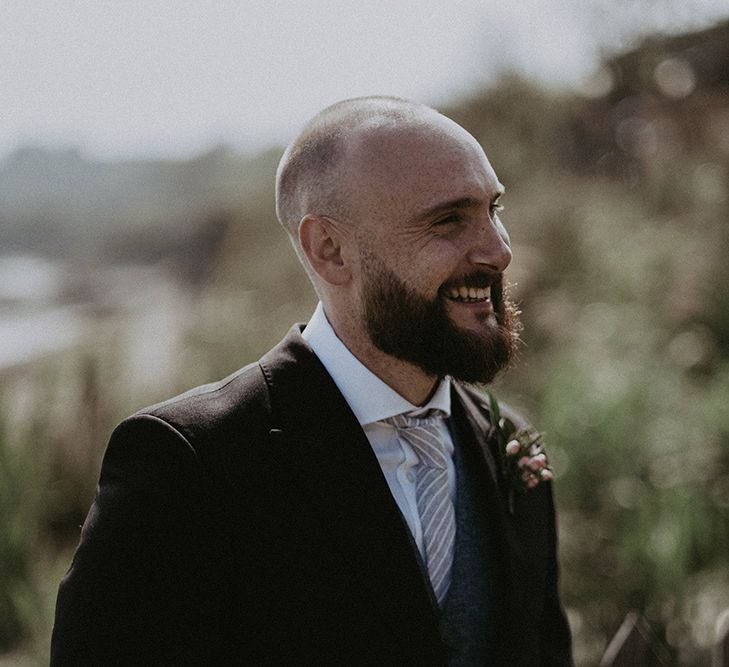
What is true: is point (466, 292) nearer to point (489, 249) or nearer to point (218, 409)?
point (489, 249)

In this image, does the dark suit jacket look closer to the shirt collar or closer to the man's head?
the shirt collar

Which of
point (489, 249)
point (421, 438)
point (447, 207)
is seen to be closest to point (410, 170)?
point (447, 207)

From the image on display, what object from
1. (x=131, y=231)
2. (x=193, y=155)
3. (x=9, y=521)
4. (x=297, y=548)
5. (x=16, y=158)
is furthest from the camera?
(x=16, y=158)

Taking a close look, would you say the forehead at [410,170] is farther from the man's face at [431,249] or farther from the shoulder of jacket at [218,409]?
the shoulder of jacket at [218,409]

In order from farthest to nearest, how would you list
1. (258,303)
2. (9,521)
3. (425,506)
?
(258,303), (9,521), (425,506)

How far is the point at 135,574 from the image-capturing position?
5.20 ft

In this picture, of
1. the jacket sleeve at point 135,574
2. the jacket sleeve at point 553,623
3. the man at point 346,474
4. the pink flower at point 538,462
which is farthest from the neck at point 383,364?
the jacket sleeve at point 553,623

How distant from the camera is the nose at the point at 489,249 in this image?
1.80m

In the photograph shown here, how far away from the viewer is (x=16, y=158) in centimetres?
4603

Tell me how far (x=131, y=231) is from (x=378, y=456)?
108 ft

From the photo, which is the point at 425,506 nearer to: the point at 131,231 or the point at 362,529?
the point at 362,529

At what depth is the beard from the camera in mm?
1804

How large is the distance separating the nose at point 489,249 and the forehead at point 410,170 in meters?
0.07

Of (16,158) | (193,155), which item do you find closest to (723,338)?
(193,155)
